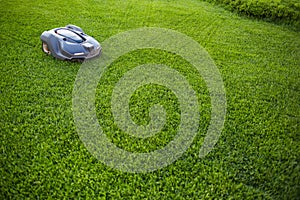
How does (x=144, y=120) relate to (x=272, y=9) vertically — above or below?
below

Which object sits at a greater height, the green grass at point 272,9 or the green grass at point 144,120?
the green grass at point 272,9

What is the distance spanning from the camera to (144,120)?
8.50ft

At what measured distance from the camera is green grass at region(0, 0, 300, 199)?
2.02 metres

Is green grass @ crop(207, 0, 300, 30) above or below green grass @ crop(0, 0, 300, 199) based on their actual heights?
above

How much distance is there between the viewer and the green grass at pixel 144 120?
6.63ft

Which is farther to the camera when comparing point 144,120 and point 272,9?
point 272,9

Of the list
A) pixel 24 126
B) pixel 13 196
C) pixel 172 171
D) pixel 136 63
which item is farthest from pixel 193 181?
pixel 136 63

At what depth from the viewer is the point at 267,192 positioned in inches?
81.1

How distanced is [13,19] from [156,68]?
235 cm

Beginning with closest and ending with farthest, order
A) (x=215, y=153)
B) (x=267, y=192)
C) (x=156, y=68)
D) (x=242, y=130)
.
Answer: (x=267, y=192) < (x=215, y=153) < (x=242, y=130) < (x=156, y=68)

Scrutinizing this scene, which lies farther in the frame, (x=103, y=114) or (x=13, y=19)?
(x=13, y=19)

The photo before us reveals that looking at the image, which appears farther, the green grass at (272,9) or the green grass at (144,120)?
the green grass at (272,9)

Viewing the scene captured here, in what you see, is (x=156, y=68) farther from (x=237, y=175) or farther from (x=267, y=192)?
(x=267, y=192)

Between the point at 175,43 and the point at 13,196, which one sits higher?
the point at 175,43
